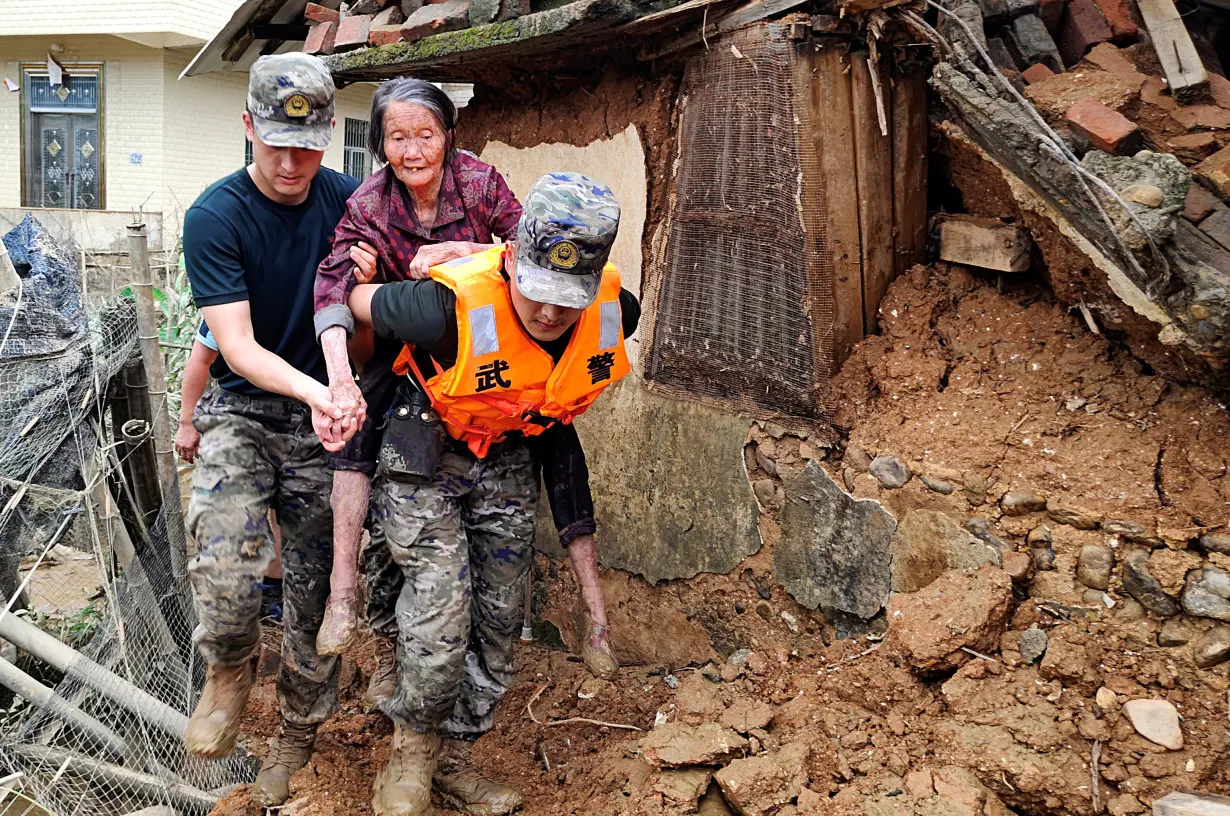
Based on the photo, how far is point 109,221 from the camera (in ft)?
40.4

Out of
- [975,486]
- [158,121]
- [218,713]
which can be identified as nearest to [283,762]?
[218,713]

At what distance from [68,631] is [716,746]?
12.5 feet

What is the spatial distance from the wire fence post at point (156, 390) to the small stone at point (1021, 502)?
3735 mm

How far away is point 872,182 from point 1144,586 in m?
1.59

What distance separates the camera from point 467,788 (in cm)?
362

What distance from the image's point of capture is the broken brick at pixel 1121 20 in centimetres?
359

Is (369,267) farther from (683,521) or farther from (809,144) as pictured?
(683,521)

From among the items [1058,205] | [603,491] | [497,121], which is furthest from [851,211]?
[497,121]

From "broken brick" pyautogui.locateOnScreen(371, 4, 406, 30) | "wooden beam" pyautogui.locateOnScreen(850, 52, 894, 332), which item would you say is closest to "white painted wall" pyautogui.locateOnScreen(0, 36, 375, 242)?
"broken brick" pyautogui.locateOnScreen(371, 4, 406, 30)

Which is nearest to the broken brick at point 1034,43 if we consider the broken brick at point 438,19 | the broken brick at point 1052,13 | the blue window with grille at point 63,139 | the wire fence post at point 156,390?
the broken brick at point 1052,13

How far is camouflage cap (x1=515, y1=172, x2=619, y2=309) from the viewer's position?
285 cm

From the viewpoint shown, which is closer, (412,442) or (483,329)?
(483,329)

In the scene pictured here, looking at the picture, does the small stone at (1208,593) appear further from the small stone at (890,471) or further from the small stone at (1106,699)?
the small stone at (890,471)

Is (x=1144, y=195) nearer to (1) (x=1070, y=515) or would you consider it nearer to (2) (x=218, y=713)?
(1) (x=1070, y=515)
